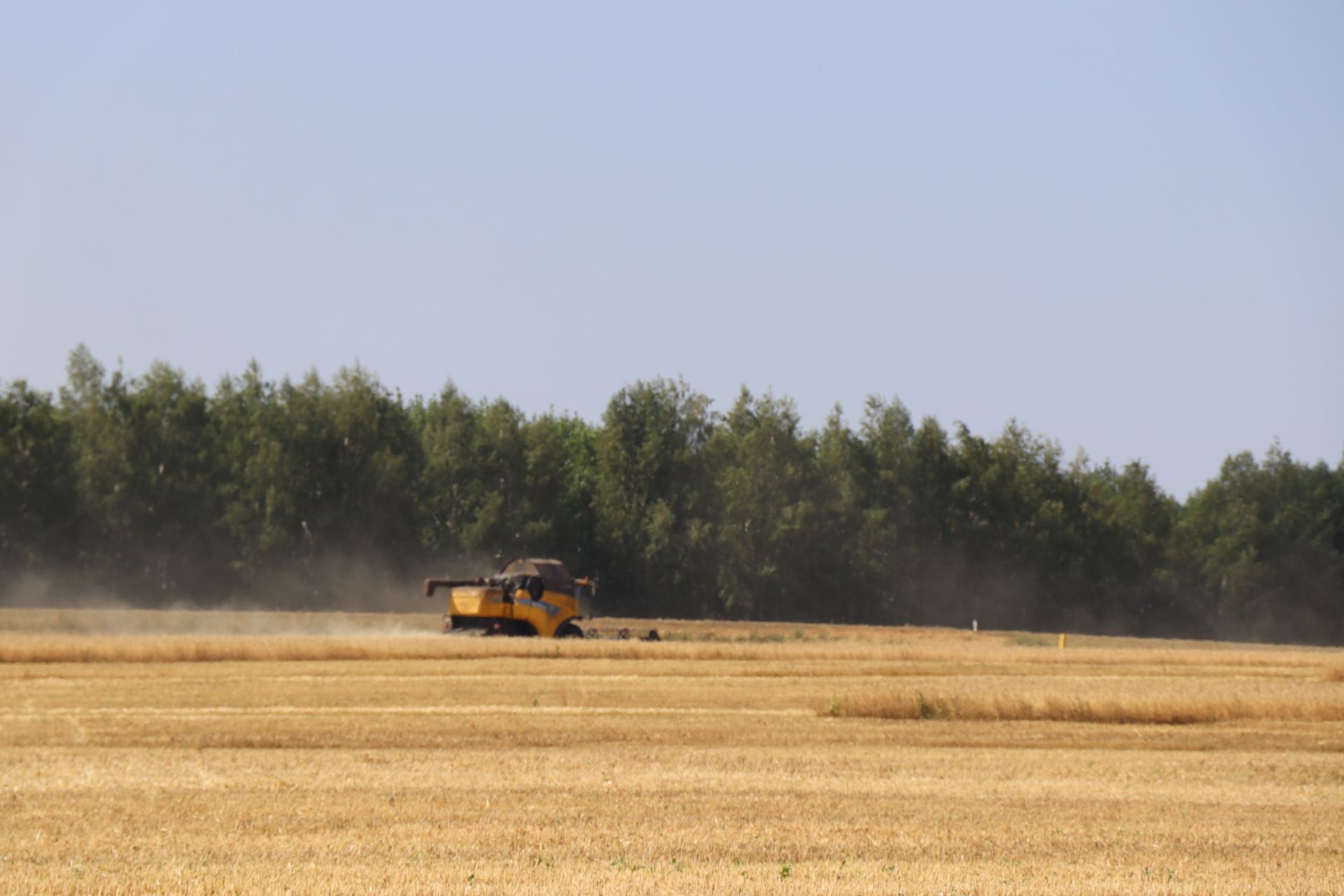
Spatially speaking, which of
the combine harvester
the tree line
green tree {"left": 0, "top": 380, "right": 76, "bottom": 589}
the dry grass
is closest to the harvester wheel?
the combine harvester

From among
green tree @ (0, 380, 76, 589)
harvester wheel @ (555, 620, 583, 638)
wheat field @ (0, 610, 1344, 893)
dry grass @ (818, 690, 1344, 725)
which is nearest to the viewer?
wheat field @ (0, 610, 1344, 893)

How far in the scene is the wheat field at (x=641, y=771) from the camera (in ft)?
44.7

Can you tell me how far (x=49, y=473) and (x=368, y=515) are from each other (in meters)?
18.1

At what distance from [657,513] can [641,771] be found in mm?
64181

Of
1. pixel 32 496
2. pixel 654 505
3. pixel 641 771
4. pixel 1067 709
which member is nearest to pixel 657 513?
pixel 654 505

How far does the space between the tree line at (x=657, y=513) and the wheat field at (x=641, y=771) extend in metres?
35.7

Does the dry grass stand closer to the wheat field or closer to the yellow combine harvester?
the wheat field

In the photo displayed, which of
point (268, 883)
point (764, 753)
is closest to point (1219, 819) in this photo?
point (764, 753)

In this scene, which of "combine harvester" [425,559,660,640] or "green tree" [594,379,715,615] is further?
"green tree" [594,379,715,615]

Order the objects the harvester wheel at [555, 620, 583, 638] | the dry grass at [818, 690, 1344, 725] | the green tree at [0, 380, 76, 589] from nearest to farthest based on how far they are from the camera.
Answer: the dry grass at [818, 690, 1344, 725], the harvester wheel at [555, 620, 583, 638], the green tree at [0, 380, 76, 589]

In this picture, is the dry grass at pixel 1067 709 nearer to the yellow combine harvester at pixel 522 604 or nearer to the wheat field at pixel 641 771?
the wheat field at pixel 641 771

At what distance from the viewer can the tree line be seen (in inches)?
3118

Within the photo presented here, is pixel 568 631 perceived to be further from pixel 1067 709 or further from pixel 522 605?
pixel 1067 709

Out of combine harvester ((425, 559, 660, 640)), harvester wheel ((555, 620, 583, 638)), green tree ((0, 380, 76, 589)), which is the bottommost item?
harvester wheel ((555, 620, 583, 638))
